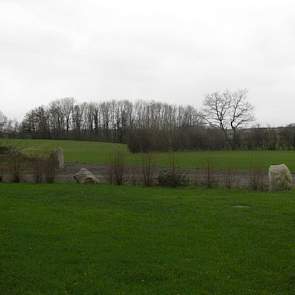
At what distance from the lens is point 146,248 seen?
7598 millimetres

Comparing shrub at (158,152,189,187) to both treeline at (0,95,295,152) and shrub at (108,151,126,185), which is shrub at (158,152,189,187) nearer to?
shrub at (108,151,126,185)

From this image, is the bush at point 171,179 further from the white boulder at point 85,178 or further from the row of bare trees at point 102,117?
the row of bare trees at point 102,117

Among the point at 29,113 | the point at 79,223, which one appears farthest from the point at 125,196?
the point at 29,113

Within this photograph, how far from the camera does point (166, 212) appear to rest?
1152 centimetres

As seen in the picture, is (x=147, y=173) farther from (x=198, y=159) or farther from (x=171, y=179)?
(x=198, y=159)

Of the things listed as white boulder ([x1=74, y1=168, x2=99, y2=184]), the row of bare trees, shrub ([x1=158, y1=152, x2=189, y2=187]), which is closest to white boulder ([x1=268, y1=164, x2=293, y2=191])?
shrub ([x1=158, y1=152, x2=189, y2=187])

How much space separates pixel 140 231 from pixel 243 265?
277 centimetres

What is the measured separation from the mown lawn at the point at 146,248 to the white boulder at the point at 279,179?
5851 millimetres

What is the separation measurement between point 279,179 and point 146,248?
12.7 meters

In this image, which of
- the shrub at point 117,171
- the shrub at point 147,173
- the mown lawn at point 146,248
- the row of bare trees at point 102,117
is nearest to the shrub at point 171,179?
the shrub at point 147,173

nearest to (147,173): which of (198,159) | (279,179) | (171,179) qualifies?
(171,179)

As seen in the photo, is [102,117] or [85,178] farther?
[102,117]

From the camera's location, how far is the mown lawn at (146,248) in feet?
19.1

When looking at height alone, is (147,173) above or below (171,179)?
above
